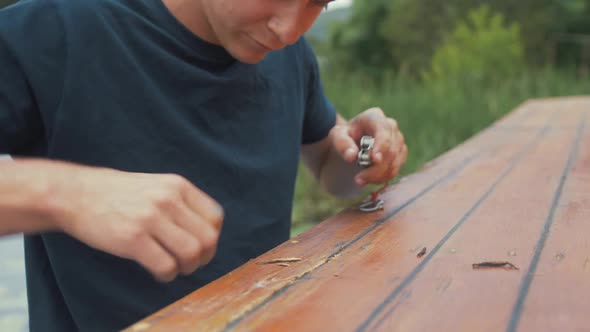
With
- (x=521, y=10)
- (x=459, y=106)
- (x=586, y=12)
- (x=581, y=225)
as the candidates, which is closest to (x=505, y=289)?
(x=581, y=225)

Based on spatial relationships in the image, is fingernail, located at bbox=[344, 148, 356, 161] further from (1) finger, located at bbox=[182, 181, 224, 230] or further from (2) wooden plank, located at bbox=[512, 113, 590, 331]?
(1) finger, located at bbox=[182, 181, 224, 230]

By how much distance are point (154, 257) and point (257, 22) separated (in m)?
0.49

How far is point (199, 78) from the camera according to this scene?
122cm

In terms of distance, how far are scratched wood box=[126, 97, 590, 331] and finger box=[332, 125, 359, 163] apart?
0.34ft

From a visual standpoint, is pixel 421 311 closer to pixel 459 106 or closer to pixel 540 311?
pixel 540 311

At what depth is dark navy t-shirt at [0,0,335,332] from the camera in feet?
3.51

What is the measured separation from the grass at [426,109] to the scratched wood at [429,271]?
8.60ft

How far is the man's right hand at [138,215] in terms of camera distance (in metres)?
0.73

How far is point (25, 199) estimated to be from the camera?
748 mm

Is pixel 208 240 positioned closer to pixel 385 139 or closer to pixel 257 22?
pixel 257 22

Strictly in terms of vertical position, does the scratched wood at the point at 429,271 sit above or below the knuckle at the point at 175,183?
below

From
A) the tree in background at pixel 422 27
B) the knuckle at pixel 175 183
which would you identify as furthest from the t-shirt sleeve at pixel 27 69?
the tree in background at pixel 422 27

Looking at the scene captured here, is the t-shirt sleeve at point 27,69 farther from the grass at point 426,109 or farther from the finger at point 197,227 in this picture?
the grass at point 426,109

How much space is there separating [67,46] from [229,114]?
0.31 metres
